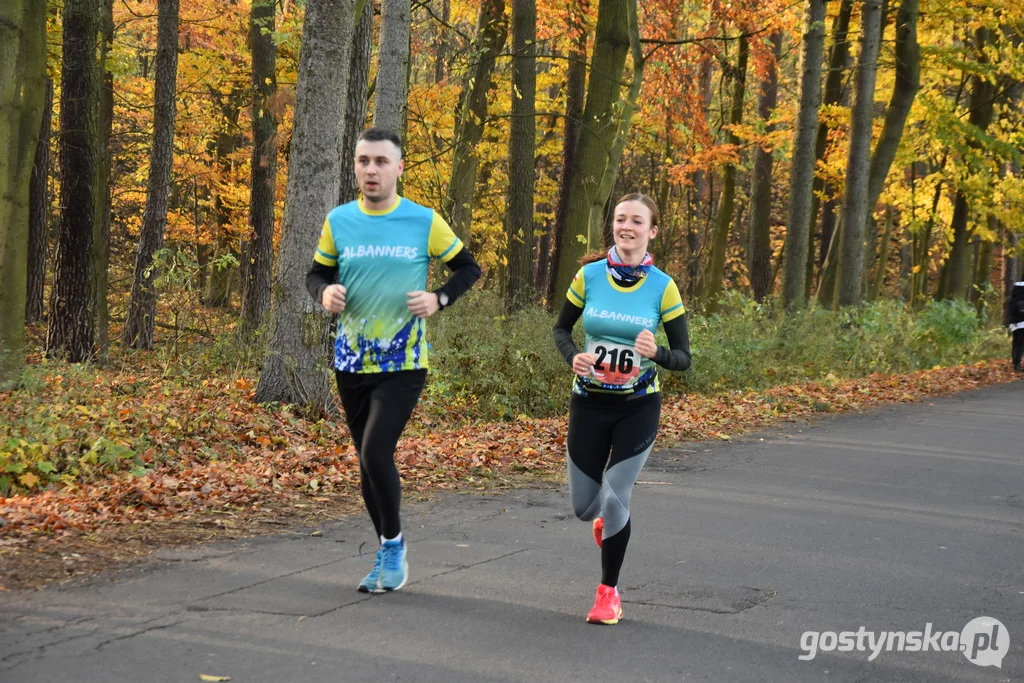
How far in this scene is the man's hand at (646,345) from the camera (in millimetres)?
5363

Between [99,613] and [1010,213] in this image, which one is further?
[1010,213]

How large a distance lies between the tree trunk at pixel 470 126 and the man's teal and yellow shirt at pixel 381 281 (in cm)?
1343

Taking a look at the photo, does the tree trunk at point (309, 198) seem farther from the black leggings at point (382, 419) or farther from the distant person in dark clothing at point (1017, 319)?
the distant person in dark clothing at point (1017, 319)

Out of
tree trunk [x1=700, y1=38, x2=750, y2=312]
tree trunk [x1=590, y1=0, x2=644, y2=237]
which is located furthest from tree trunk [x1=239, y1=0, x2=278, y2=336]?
tree trunk [x1=700, y1=38, x2=750, y2=312]

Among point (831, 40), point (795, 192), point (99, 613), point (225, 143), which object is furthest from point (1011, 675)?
point (225, 143)

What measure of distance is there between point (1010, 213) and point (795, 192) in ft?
36.6

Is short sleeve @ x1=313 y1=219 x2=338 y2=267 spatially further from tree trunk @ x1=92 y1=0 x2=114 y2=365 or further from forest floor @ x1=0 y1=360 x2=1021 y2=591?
tree trunk @ x1=92 y1=0 x2=114 y2=365

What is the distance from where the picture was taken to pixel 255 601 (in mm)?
5488

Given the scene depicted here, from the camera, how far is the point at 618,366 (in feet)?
18.3

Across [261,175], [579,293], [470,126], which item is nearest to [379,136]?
[579,293]

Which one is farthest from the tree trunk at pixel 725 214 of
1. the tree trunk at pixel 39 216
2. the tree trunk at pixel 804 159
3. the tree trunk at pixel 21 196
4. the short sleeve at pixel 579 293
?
the short sleeve at pixel 579 293

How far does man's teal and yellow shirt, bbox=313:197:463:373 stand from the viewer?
567cm

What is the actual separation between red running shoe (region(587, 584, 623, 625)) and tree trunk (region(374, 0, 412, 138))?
920 centimetres

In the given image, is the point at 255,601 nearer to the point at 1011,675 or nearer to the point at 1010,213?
the point at 1011,675
